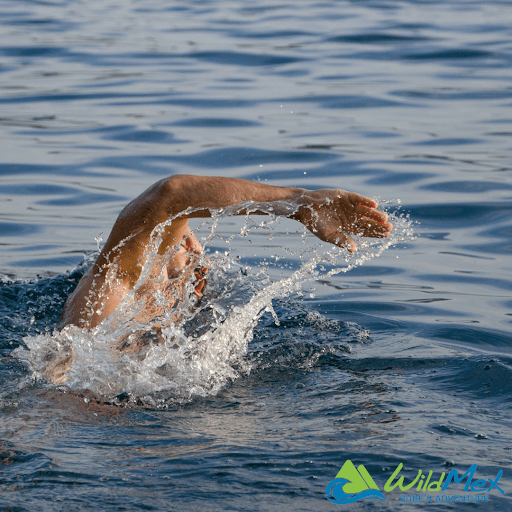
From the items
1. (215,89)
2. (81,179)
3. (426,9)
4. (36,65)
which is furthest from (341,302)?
(426,9)

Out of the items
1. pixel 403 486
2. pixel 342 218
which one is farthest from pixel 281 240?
pixel 403 486

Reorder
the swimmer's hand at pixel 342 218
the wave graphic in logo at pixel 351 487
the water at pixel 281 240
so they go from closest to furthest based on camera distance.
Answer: the wave graphic in logo at pixel 351 487, the water at pixel 281 240, the swimmer's hand at pixel 342 218

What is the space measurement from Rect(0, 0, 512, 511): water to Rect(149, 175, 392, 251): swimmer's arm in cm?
79

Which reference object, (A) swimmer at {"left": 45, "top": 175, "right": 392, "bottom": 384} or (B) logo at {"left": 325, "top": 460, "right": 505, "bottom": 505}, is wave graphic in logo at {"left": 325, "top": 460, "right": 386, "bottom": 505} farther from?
(A) swimmer at {"left": 45, "top": 175, "right": 392, "bottom": 384}

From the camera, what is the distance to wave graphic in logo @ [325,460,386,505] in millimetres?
2740

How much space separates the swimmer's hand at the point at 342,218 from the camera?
3.90 metres

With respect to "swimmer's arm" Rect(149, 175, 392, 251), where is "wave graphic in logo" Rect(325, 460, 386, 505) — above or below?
below

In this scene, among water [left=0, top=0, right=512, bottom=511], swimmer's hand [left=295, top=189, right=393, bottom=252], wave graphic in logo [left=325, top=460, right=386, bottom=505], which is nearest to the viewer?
wave graphic in logo [left=325, top=460, right=386, bottom=505]

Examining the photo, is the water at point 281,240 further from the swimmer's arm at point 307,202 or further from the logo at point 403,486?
the swimmer's arm at point 307,202

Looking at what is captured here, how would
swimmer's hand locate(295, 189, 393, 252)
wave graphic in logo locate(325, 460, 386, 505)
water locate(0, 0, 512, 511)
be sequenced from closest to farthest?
wave graphic in logo locate(325, 460, 386, 505), water locate(0, 0, 512, 511), swimmer's hand locate(295, 189, 393, 252)

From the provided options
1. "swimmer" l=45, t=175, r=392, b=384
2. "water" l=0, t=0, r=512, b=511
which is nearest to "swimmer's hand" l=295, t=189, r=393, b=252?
"swimmer" l=45, t=175, r=392, b=384

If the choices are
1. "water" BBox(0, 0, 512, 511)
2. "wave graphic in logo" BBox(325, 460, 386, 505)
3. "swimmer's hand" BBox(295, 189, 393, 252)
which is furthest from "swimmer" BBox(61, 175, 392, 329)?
"wave graphic in logo" BBox(325, 460, 386, 505)

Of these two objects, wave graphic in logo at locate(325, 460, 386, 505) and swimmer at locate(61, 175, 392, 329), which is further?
swimmer at locate(61, 175, 392, 329)

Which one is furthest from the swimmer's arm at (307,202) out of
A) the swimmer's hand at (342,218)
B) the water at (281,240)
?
the water at (281,240)
